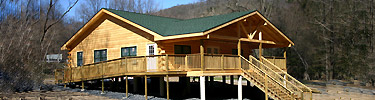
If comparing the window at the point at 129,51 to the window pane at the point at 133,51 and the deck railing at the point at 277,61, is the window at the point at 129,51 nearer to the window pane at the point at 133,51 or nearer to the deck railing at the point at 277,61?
the window pane at the point at 133,51

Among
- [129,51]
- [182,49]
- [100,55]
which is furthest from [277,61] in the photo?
[100,55]

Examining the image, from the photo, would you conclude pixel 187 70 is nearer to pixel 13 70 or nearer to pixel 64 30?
pixel 13 70

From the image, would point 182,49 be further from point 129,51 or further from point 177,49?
point 129,51

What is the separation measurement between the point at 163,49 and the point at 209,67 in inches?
131

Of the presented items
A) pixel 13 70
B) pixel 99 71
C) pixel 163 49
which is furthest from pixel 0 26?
pixel 163 49

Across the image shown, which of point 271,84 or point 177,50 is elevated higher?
point 177,50

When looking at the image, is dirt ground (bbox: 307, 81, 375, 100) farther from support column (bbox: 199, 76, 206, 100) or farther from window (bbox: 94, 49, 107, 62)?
window (bbox: 94, 49, 107, 62)

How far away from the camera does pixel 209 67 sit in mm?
19078

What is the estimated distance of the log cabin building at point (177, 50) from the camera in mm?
18859

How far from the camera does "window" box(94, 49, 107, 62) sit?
80.6ft

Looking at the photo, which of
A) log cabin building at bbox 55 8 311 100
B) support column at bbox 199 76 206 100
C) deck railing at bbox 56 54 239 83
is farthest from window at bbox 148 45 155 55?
support column at bbox 199 76 206 100

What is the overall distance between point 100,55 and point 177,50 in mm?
6079

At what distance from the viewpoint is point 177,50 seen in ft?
71.7

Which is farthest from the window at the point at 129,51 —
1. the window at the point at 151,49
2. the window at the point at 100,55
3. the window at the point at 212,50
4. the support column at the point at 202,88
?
the support column at the point at 202,88
